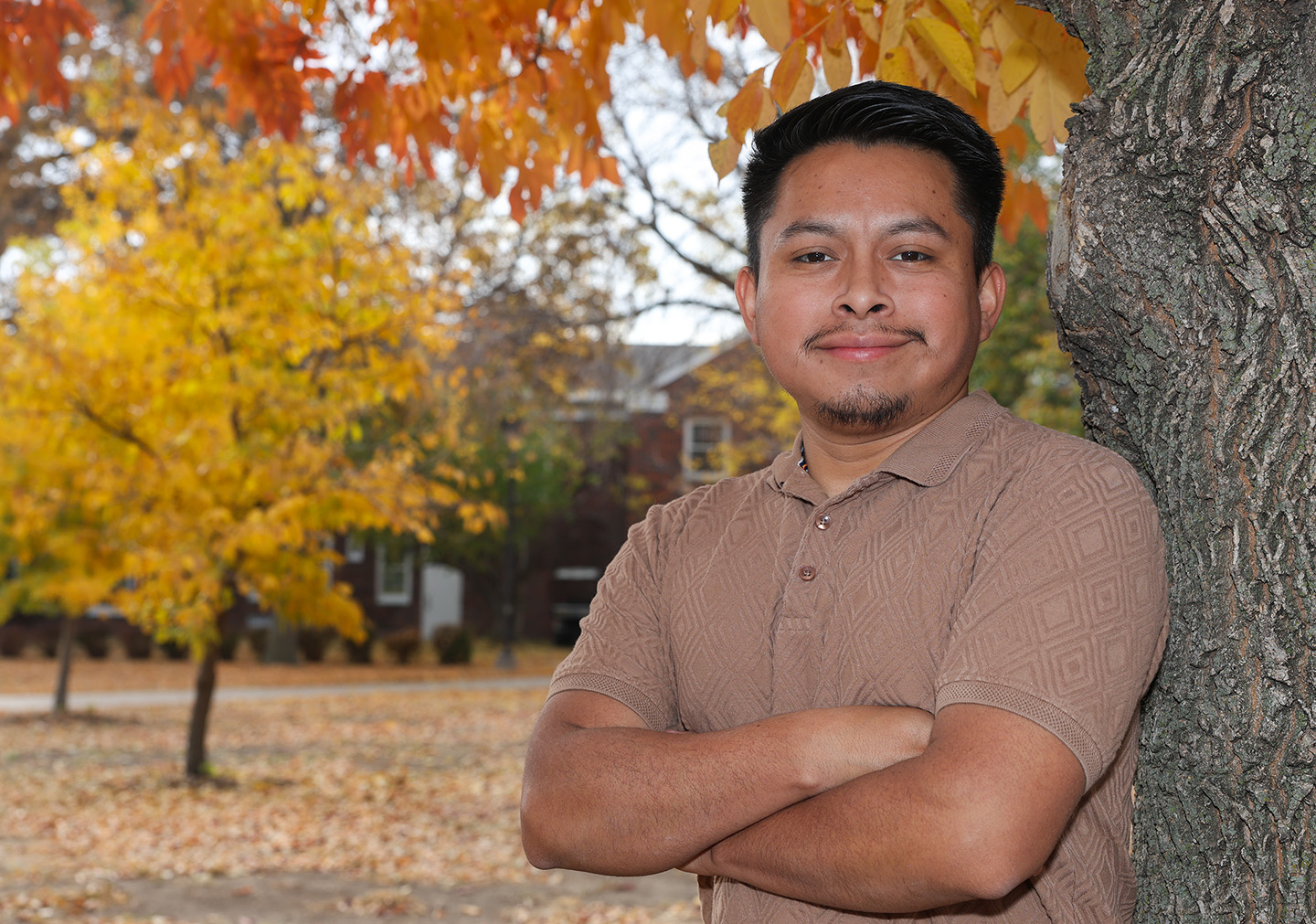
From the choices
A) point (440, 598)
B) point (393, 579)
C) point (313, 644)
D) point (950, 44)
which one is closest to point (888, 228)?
point (950, 44)

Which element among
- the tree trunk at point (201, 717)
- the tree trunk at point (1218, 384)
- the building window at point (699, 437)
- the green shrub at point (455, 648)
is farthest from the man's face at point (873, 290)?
the building window at point (699, 437)

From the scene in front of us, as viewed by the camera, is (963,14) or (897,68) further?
(897,68)

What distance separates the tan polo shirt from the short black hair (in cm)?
36

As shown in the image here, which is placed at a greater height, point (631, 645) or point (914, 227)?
point (914, 227)

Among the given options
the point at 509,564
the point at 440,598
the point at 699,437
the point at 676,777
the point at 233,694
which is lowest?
the point at 233,694

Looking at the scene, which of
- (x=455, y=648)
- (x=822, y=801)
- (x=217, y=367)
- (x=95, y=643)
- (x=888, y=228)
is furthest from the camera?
(x=95, y=643)

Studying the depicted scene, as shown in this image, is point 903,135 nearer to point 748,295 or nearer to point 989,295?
point 989,295

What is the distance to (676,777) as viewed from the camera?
6.06 feet

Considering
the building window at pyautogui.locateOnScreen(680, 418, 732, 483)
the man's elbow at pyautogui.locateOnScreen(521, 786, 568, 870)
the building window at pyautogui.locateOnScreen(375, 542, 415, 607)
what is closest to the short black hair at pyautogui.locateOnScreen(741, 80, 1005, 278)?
the man's elbow at pyautogui.locateOnScreen(521, 786, 568, 870)

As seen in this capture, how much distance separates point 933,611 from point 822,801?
34 cm

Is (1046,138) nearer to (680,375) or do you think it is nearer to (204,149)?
(204,149)

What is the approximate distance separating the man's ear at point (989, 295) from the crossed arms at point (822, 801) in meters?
0.75

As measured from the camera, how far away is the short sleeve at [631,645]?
6.98 feet

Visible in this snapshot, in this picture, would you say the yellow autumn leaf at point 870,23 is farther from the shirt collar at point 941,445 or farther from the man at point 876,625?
the shirt collar at point 941,445
